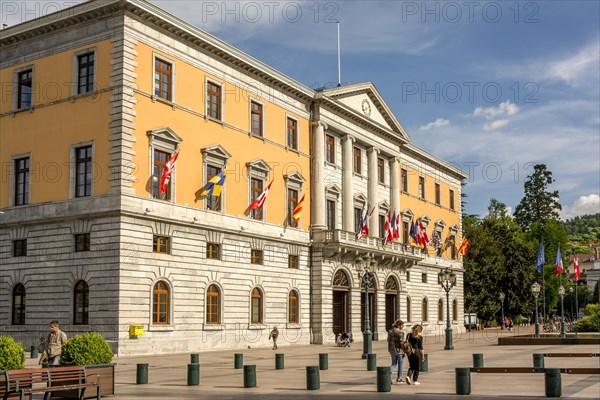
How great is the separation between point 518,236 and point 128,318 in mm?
83576

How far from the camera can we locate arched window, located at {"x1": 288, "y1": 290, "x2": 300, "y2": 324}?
50.0m

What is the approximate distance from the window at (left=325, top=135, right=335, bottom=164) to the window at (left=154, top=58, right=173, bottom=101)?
16694 mm

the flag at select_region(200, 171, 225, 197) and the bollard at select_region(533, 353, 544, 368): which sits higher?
the flag at select_region(200, 171, 225, 197)

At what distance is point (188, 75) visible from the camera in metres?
42.1

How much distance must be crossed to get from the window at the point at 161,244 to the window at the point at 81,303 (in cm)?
376

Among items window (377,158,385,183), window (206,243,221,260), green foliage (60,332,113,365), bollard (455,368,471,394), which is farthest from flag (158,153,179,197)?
window (377,158,385,183)

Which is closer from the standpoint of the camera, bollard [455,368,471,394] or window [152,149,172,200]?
bollard [455,368,471,394]

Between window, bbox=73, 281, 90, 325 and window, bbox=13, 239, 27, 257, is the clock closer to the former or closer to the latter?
window, bbox=13, 239, 27, 257

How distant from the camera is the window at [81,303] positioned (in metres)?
37.3

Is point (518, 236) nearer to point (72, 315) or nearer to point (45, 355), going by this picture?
point (72, 315)

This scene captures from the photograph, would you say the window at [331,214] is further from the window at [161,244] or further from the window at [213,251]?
the window at [161,244]

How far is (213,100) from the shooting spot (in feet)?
145

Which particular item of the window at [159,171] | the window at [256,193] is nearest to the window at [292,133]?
the window at [256,193]

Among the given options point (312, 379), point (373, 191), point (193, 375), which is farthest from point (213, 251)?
point (312, 379)
